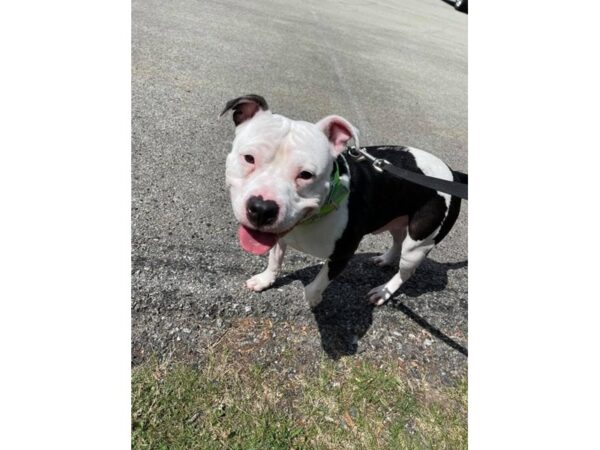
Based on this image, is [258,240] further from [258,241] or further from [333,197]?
[333,197]

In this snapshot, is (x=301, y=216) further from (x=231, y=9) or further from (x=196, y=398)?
(x=231, y=9)

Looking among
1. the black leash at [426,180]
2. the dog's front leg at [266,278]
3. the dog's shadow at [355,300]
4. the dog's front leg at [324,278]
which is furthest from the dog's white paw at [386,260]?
the black leash at [426,180]

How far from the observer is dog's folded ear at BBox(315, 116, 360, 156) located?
93.1 inches

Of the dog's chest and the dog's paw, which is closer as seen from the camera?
the dog's chest

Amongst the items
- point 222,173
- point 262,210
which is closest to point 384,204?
point 262,210

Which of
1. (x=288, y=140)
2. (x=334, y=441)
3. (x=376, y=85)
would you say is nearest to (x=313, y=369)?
(x=334, y=441)

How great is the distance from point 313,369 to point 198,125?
366cm

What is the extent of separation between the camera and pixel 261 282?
330 centimetres

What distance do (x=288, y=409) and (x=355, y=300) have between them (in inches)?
46.2

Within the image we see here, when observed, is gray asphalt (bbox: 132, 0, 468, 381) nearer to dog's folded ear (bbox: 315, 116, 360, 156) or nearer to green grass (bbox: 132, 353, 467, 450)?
green grass (bbox: 132, 353, 467, 450)

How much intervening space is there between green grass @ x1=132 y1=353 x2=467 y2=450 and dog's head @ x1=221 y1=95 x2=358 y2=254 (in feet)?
3.45

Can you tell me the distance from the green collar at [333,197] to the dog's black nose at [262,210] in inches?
15.5

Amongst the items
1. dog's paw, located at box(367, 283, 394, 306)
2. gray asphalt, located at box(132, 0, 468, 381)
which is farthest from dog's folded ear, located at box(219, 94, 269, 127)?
dog's paw, located at box(367, 283, 394, 306)

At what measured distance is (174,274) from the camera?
3.28 metres
